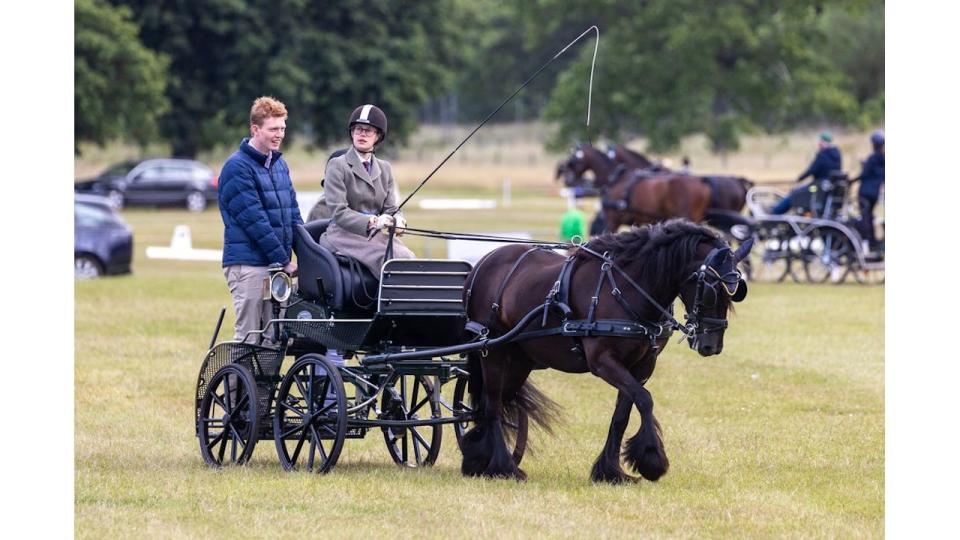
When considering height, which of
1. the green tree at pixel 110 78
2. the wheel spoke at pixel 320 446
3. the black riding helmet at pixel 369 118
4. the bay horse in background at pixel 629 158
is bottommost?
the wheel spoke at pixel 320 446

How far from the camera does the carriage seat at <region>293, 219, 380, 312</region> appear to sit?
9.69 metres

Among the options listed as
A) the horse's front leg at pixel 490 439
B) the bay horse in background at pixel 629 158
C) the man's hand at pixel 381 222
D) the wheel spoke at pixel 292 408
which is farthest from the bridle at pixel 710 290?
the bay horse in background at pixel 629 158

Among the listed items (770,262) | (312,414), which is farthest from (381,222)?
(770,262)

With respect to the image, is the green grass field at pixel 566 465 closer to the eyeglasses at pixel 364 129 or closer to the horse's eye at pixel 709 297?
the horse's eye at pixel 709 297

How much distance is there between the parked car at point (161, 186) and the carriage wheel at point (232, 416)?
134 ft

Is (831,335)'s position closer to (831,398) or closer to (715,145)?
(831,398)

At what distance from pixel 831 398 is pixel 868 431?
6.20 ft

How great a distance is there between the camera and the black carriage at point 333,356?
31.4 feet

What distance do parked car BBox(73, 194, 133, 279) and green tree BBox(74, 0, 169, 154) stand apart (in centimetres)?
2154

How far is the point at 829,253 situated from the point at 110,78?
3087 centimetres

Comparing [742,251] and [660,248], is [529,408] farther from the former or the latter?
[742,251]

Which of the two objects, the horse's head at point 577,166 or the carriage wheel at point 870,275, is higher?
the horse's head at point 577,166

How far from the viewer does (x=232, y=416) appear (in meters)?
9.95

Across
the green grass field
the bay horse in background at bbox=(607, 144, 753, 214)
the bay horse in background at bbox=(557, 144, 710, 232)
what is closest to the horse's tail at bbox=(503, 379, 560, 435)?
the green grass field
